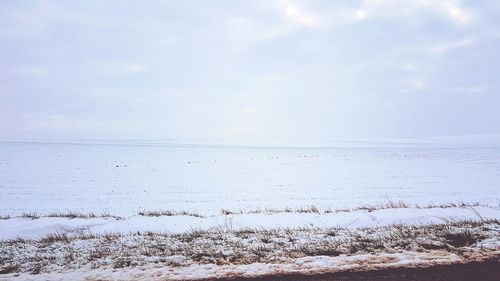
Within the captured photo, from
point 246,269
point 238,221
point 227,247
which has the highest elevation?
point 246,269

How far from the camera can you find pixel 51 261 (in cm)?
353

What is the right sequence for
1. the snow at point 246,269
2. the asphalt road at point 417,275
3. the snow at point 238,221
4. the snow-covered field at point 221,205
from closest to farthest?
1. the asphalt road at point 417,275
2. the snow at point 246,269
3. the snow-covered field at point 221,205
4. the snow at point 238,221

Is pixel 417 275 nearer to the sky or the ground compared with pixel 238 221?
nearer to the sky

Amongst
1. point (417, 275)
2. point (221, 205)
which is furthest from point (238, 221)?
point (417, 275)

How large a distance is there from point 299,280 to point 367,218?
29.5ft

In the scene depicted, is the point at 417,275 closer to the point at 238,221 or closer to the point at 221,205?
the point at 238,221

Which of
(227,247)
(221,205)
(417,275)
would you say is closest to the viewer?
(417,275)

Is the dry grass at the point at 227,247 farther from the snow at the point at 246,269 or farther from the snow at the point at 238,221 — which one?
the snow at the point at 238,221

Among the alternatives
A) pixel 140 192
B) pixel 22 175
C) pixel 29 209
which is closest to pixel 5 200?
pixel 29 209

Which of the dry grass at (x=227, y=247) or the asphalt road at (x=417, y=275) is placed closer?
the asphalt road at (x=417, y=275)

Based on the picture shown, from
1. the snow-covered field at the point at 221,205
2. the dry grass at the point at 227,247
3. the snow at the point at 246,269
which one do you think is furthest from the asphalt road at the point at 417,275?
the dry grass at the point at 227,247

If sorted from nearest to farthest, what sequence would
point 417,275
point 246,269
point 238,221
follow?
1. point 417,275
2. point 246,269
3. point 238,221

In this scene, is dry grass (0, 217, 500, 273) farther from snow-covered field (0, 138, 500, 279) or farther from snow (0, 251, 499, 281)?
snow (0, 251, 499, 281)

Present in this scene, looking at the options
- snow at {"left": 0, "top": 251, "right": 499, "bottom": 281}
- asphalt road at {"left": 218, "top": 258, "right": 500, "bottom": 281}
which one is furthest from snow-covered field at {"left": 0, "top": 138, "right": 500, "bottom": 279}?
asphalt road at {"left": 218, "top": 258, "right": 500, "bottom": 281}
